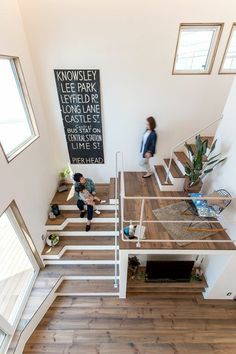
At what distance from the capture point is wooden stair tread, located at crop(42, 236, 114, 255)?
11.2ft

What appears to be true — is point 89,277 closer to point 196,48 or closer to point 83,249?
point 83,249

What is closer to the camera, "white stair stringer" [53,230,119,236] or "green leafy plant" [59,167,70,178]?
"white stair stringer" [53,230,119,236]

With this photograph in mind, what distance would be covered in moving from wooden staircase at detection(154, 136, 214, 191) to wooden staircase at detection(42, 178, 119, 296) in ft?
3.56

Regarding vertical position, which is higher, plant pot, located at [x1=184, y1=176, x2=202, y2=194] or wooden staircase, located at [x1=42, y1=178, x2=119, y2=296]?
plant pot, located at [x1=184, y1=176, x2=202, y2=194]

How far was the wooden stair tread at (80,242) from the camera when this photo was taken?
3.43 meters

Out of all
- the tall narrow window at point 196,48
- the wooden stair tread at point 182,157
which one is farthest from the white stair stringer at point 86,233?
the tall narrow window at point 196,48

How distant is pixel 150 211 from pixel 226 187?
126 cm

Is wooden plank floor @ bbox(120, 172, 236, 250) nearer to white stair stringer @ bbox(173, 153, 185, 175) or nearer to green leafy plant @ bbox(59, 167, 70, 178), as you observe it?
white stair stringer @ bbox(173, 153, 185, 175)

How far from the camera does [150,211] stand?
3.24 metres

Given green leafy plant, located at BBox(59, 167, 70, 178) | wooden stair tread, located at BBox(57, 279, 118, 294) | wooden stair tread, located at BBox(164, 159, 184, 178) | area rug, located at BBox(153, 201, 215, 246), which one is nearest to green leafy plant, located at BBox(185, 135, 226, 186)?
wooden stair tread, located at BBox(164, 159, 184, 178)

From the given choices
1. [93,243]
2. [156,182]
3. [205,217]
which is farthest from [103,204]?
[205,217]

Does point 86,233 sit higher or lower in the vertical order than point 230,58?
lower

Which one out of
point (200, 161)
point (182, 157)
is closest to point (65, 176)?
point (182, 157)

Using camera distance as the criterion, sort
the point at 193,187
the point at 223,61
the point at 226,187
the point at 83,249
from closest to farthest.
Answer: the point at 226,187 → the point at 223,61 → the point at 83,249 → the point at 193,187
